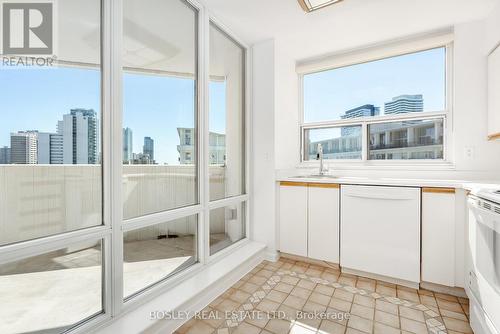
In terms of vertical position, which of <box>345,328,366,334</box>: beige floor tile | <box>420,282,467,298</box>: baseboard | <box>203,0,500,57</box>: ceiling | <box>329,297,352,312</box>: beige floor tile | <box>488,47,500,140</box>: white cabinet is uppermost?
<box>203,0,500,57</box>: ceiling

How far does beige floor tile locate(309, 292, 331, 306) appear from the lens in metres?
1.82

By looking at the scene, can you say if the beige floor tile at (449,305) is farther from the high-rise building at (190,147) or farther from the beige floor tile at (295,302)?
the high-rise building at (190,147)

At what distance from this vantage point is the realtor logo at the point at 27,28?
3.61ft

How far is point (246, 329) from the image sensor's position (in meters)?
1.52

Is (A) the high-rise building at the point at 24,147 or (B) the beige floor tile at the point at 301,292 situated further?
(B) the beige floor tile at the point at 301,292

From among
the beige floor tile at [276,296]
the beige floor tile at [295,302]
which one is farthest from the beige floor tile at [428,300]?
the beige floor tile at [276,296]

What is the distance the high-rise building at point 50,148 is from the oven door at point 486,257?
2.21m

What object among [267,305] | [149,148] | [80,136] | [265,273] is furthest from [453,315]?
[80,136]

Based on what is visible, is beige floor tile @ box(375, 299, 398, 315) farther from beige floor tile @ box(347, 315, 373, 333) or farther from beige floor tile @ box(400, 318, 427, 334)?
beige floor tile @ box(347, 315, 373, 333)

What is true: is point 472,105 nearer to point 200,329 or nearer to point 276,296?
point 276,296

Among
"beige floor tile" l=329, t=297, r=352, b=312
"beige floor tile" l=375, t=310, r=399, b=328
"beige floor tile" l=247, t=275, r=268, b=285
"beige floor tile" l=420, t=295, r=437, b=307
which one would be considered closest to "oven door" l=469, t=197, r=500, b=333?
"beige floor tile" l=420, t=295, r=437, b=307

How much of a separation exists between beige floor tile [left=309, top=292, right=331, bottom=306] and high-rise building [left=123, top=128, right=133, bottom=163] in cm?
169

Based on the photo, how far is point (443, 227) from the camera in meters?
1.90

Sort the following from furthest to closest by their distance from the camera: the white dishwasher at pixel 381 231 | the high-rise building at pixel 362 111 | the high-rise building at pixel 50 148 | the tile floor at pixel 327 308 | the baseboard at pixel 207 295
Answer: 1. the high-rise building at pixel 362 111
2. the white dishwasher at pixel 381 231
3. the tile floor at pixel 327 308
4. the baseboard at pixel 207 295
5. the high-rise building at pixel 50 148
